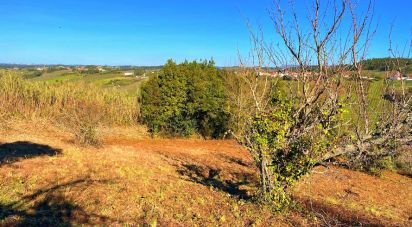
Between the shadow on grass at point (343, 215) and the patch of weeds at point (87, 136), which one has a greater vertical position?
the patch of weeds at point (87, 136)

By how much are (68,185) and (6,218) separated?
2053 millimetres

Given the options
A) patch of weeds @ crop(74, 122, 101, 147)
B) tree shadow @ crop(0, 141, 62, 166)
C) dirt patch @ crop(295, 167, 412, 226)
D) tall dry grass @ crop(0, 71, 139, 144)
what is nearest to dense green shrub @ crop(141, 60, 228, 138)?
tall dry grass @ crop(0, 71, 139, 144)

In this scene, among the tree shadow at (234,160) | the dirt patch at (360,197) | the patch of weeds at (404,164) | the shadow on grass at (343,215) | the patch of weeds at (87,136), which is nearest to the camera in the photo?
the shadow on grass at (343,215)

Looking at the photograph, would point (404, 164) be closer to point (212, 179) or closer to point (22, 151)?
point (212, 179)

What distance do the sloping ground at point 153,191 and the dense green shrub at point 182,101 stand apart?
4109 millimetres

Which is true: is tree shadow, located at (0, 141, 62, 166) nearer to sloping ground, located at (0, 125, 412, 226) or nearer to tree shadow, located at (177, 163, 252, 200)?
sloping ground, located at (0, 125, 412, 226)

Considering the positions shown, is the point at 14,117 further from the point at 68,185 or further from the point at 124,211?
the point at 124,211

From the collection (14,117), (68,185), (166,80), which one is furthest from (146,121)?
(68,185)

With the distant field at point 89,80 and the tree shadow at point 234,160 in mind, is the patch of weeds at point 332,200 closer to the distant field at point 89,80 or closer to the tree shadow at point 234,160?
the tree shadow at point 234,160

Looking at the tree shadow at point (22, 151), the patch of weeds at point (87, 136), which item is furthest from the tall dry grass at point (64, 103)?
the tree shadow at point (22, 151)

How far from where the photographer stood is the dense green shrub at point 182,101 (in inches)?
705

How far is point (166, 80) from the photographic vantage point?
1805 centimetres

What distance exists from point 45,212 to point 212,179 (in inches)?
190

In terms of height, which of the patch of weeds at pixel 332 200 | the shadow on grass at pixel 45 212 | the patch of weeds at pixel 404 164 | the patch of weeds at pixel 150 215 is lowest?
the patch of weeds at pixel 404 164
